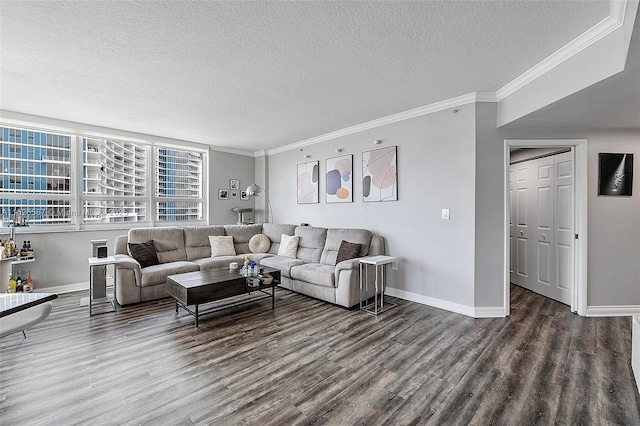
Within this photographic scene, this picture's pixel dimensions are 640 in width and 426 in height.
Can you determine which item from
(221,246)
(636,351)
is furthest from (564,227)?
(221,246)

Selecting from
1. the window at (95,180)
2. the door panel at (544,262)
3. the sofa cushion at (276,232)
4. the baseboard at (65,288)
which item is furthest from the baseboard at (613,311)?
the baseboard at (65,288)

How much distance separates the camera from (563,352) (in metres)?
2.58

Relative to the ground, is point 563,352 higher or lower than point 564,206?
lower

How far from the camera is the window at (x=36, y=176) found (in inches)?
163

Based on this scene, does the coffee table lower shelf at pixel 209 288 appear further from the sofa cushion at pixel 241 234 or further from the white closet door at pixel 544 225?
the white closet door at pixel 544 225

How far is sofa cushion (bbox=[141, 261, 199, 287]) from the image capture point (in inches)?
154

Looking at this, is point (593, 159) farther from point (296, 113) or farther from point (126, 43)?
point (126, 43)

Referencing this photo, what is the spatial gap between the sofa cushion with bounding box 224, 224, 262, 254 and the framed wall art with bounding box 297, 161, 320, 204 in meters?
1.13

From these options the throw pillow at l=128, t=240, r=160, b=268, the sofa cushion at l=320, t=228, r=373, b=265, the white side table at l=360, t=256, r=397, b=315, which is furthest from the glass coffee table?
the sofa cushion at l=320, t=228, r=373, b=265

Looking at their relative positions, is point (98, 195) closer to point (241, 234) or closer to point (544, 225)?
point (241, 234)

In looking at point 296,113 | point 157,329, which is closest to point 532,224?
point 296,113

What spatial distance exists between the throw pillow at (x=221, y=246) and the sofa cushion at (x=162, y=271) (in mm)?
703

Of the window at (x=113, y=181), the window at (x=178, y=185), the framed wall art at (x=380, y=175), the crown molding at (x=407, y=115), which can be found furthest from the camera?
the window at (x=178, y=185)

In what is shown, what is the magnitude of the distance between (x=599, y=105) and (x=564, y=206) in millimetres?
1700
